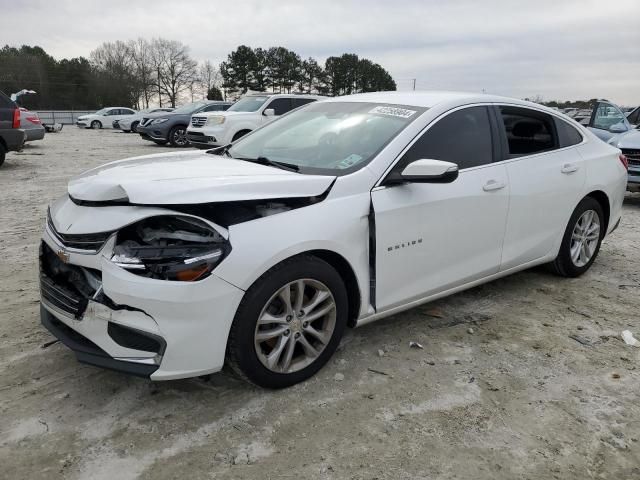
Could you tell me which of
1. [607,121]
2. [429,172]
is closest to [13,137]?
[429,172]

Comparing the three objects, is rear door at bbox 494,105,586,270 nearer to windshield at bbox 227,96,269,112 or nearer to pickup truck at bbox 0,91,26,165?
pickup truck at bbox 0,91,26,165

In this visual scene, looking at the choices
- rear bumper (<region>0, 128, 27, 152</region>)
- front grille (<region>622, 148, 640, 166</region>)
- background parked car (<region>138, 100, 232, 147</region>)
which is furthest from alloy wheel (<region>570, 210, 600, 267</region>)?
background parked car (<region>138, 100, 232, 147</region>)

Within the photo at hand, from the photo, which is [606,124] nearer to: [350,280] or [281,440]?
[350,280]

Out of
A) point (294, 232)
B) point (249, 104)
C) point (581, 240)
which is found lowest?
point (581, 240)

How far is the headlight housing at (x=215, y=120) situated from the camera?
14070mm

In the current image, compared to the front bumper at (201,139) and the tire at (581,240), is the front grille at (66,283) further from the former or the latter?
the front bumper at (201,139)

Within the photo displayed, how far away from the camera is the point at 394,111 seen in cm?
358

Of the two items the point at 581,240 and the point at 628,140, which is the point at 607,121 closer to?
the point at 628,140

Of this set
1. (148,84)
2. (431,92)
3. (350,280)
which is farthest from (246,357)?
(148,84)

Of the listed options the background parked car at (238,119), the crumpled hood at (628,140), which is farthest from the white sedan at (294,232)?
the background parked car at (238,119)

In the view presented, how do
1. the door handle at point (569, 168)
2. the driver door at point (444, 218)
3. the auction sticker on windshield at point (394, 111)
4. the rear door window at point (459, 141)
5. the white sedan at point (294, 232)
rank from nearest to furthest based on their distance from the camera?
1. the white sedan at point (294, 232)
2. the driver door at point (444, 218)
3. the rear door window at point (459, 141)
4. the auction sticker on windshield at point (394, 111)
5. the door handle at point (569, 168)

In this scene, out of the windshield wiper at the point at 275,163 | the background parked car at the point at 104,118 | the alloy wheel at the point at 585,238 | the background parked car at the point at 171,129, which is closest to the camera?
the windshield wiper at the point at 275,163

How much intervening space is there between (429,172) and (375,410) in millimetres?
1355

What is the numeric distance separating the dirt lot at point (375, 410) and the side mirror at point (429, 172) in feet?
3.73
